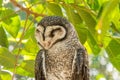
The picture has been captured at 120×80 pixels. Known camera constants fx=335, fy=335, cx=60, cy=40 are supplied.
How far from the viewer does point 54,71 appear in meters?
1.02

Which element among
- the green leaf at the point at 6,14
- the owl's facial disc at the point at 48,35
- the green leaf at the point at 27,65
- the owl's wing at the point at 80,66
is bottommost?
the owl's wing at the point at 80,66

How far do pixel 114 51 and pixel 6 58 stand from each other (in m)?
0.33

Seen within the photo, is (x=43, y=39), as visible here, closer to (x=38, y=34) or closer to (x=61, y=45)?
(x=38, y=34)

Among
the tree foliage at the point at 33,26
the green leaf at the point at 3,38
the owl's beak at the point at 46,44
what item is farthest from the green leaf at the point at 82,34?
the green leaf at the point at 3,38

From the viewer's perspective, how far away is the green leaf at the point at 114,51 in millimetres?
1003

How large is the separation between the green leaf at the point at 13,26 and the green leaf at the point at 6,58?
12cm

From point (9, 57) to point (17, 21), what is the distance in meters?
0.14

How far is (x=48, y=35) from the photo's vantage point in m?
0.93

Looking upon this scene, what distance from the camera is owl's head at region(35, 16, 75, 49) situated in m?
0.92

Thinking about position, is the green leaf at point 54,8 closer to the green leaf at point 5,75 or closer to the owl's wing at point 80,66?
the owl's wing at point 80,66

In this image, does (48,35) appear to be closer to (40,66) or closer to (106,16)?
(40,66)

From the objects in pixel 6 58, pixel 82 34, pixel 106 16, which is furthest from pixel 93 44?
pixel 106 16

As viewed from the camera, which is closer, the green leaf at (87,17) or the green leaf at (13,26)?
the green leaf at (87,17)

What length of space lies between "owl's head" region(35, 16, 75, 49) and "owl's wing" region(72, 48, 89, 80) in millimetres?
76
